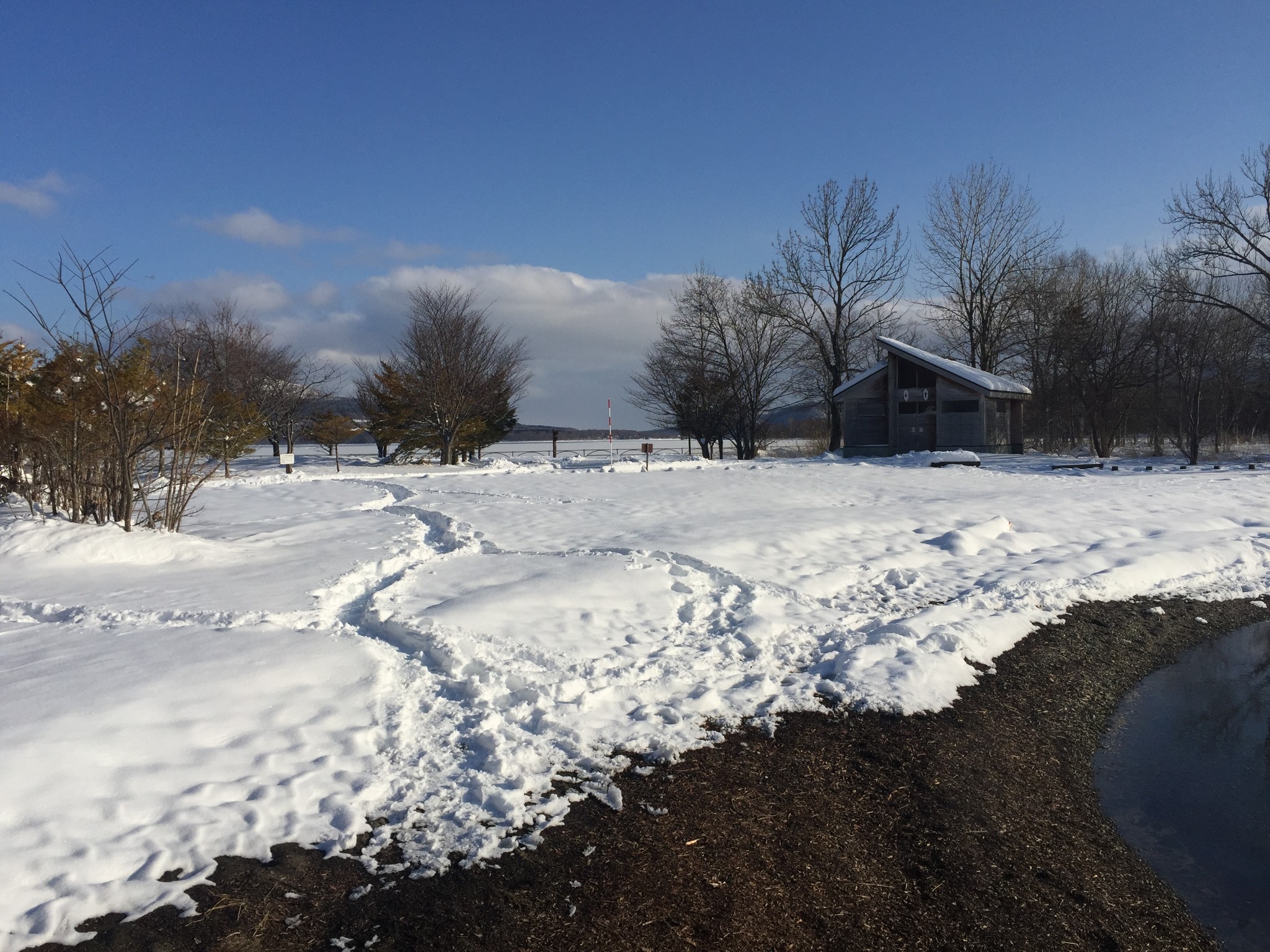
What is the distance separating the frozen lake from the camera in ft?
11.4

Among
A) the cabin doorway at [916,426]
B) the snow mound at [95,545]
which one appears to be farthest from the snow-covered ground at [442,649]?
the cabin doorway at [916,426]

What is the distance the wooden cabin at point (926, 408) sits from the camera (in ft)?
95.8

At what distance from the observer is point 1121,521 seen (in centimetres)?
1175

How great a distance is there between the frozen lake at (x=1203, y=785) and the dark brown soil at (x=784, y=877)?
15cm

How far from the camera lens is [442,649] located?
218 inches

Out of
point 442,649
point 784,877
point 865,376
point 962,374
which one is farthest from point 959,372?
point 784,877

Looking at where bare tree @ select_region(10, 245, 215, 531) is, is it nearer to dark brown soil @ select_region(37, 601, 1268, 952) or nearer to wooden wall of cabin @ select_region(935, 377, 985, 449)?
dark brown soil @ select_region(37, 601, 1268, 952)

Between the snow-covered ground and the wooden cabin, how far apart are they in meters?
17.2

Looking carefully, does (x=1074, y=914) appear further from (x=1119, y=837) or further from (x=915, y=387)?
(x=915, y=387)

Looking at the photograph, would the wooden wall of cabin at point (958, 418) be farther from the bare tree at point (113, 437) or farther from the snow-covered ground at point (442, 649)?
the bare tree at point (113, 437)

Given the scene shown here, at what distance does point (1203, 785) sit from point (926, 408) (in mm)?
27278

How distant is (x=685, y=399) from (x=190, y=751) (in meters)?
36.1

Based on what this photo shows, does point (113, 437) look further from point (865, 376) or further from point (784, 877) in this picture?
point (865, 376)

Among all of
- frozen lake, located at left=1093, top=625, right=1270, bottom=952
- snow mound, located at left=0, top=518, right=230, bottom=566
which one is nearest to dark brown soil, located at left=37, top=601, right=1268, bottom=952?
frozen lake, located at left=1093, top=625, right=1270, bottom=952
